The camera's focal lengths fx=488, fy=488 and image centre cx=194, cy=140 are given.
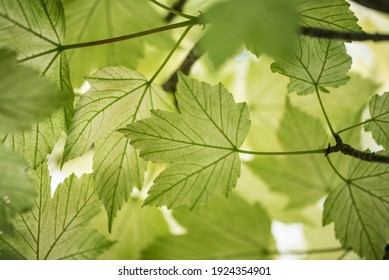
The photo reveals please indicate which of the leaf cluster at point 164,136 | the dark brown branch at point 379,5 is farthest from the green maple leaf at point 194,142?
the dark brown branch at point 379,5

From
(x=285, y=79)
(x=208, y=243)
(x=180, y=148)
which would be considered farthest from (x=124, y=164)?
(x=285, y=79)

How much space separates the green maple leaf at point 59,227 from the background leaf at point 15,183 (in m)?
0.11

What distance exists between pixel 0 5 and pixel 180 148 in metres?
0.15

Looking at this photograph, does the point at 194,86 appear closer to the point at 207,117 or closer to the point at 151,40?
the point at 207,117

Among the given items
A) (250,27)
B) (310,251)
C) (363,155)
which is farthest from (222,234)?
(250,27)

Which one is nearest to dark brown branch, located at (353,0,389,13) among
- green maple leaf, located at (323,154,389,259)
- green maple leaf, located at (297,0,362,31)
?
green maple leaf, located at (297,0,362,31)

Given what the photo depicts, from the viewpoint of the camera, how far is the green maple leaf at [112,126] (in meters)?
0.33

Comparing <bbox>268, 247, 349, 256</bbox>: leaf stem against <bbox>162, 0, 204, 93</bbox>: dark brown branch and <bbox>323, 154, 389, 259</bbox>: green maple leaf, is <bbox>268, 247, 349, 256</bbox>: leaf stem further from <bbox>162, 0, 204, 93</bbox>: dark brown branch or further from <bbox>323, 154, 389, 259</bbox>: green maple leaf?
<bbox>162, 0, 204, 93</bbox>: dark brown branch

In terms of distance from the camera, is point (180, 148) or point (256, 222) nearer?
point (180, 148)

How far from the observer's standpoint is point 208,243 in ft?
1.57

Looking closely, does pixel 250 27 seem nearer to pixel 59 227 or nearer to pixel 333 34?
pixel 333 34

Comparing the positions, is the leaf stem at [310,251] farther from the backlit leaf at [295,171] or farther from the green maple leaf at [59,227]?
the green maple leaf at [59,227]
